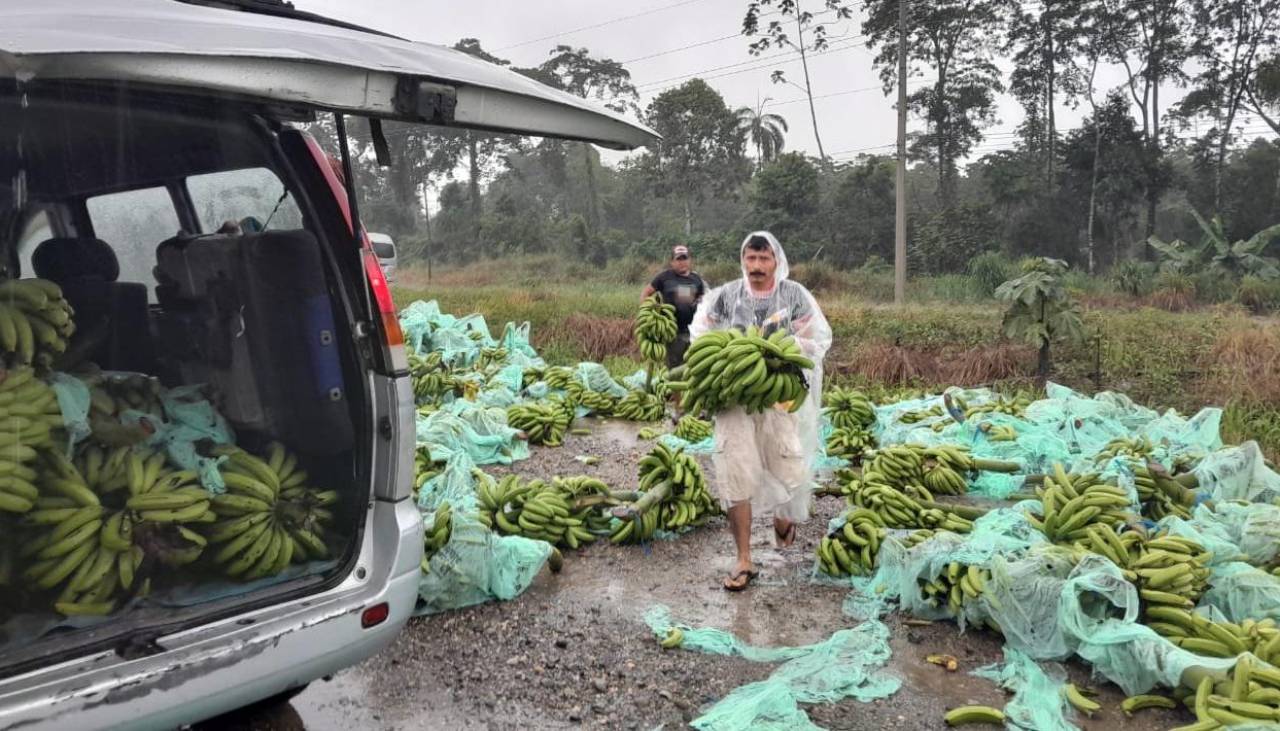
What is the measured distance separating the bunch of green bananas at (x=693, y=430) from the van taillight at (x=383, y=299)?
16.8 ft

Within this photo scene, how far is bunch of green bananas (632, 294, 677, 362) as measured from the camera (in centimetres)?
863

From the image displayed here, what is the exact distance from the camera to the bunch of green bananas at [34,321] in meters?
2.35

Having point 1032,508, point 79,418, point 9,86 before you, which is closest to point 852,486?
point 1032,508

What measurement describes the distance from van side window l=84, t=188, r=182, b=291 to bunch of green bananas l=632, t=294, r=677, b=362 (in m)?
5.93

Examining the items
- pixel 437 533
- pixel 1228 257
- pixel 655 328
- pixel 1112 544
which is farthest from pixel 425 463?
pixel 1228 257

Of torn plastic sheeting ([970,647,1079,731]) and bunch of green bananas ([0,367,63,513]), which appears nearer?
bunch of green bananas ([0,367,63,513])

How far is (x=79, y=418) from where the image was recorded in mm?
2480

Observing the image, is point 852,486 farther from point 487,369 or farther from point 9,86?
point 487,369

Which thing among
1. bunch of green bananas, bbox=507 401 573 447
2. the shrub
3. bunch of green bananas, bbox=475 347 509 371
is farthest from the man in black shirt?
the shrub

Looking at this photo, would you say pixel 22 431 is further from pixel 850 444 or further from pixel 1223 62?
pixel 1223 62

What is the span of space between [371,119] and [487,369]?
8890mm

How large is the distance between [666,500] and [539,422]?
307 cm

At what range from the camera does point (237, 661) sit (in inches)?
95.7

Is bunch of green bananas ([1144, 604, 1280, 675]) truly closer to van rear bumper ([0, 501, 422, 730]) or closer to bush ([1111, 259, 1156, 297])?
van rear bumper ([0, 501, 422, 730])
